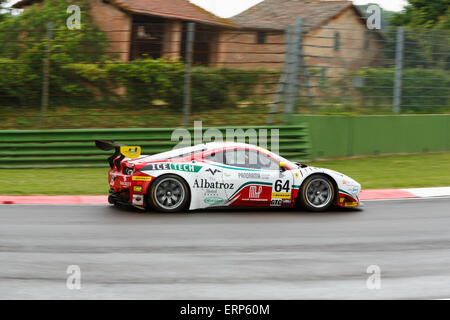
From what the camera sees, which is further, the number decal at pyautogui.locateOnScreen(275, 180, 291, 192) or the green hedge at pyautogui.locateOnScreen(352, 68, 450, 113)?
the green hedge at pyautogui.locateOnScreen(352, 68, 450, 113)

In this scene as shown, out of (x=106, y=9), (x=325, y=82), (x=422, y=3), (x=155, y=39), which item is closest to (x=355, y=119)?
(x=325, y=82)

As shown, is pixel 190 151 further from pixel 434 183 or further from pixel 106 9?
pixel 106 9

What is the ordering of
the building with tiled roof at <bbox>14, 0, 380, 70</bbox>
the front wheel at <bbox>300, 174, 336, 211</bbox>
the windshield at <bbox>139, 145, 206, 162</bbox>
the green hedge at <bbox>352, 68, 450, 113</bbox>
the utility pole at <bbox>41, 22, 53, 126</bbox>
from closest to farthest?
the windshield at <bbox>139, 145, 206, 162</bbox>
the front wheel at <bbox>300, 174, 336, 211</bbox>
the utility pole at <bbox>41, 22, 53, 126</bbox>
the building with tiled roof at <bbox>14, 0, 380, 70</bbox>
the green hedge at <bbox>352, 68, 450, 113</bbox>

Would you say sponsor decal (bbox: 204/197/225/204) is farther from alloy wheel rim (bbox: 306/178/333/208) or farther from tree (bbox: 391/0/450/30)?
tree (bbox: 391/0/450/30)

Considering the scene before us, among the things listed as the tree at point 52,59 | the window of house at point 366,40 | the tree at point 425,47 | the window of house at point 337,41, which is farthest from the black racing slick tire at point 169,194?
the tree at point 425,47

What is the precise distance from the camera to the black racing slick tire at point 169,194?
9734 mm

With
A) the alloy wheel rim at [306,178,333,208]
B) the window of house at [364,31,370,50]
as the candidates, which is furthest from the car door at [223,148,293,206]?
the window of house at [364,31,370,50]

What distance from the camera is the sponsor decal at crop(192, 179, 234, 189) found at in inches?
388

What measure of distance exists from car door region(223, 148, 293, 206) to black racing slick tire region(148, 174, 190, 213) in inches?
26.4

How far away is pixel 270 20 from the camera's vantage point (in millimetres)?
42969

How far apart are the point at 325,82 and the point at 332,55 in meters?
0.74

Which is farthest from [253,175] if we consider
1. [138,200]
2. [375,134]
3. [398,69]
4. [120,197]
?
[398,69]

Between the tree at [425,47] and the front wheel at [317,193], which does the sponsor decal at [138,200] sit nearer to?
the front wheel at [317,193]

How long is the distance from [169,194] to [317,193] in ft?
8.05
